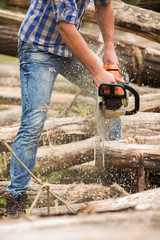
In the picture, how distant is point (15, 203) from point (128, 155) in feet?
3.81

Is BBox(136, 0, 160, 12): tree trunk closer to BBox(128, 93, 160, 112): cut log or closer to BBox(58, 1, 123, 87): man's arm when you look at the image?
BBox(128, 93, 160, 112): cut log

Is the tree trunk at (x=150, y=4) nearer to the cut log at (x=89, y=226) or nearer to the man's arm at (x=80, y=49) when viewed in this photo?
→ the man's arm at (x=80, y=49)

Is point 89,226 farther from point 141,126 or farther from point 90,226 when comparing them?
→ point 141,126

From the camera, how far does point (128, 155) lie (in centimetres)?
285

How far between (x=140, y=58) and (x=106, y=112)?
3417 millimetres

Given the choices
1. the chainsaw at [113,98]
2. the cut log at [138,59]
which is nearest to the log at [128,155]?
the chainsaw at [113,98]

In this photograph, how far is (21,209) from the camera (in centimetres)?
267

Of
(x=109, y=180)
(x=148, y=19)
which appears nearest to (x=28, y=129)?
(x=109, y=180)

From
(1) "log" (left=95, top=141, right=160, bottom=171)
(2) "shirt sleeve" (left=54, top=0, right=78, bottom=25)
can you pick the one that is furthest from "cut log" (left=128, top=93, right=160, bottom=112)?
(2) "shirt sleeve" (left=54, top=0, right=78, bottom=25)

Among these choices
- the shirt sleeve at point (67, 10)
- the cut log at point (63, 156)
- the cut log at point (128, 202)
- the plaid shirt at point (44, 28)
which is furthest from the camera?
the cut log at point (63, 156)

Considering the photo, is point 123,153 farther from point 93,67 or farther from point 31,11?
point 31,11

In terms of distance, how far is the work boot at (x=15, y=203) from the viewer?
2.64m

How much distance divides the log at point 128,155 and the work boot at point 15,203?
2.65 ft

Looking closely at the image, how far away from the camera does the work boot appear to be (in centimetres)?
264
